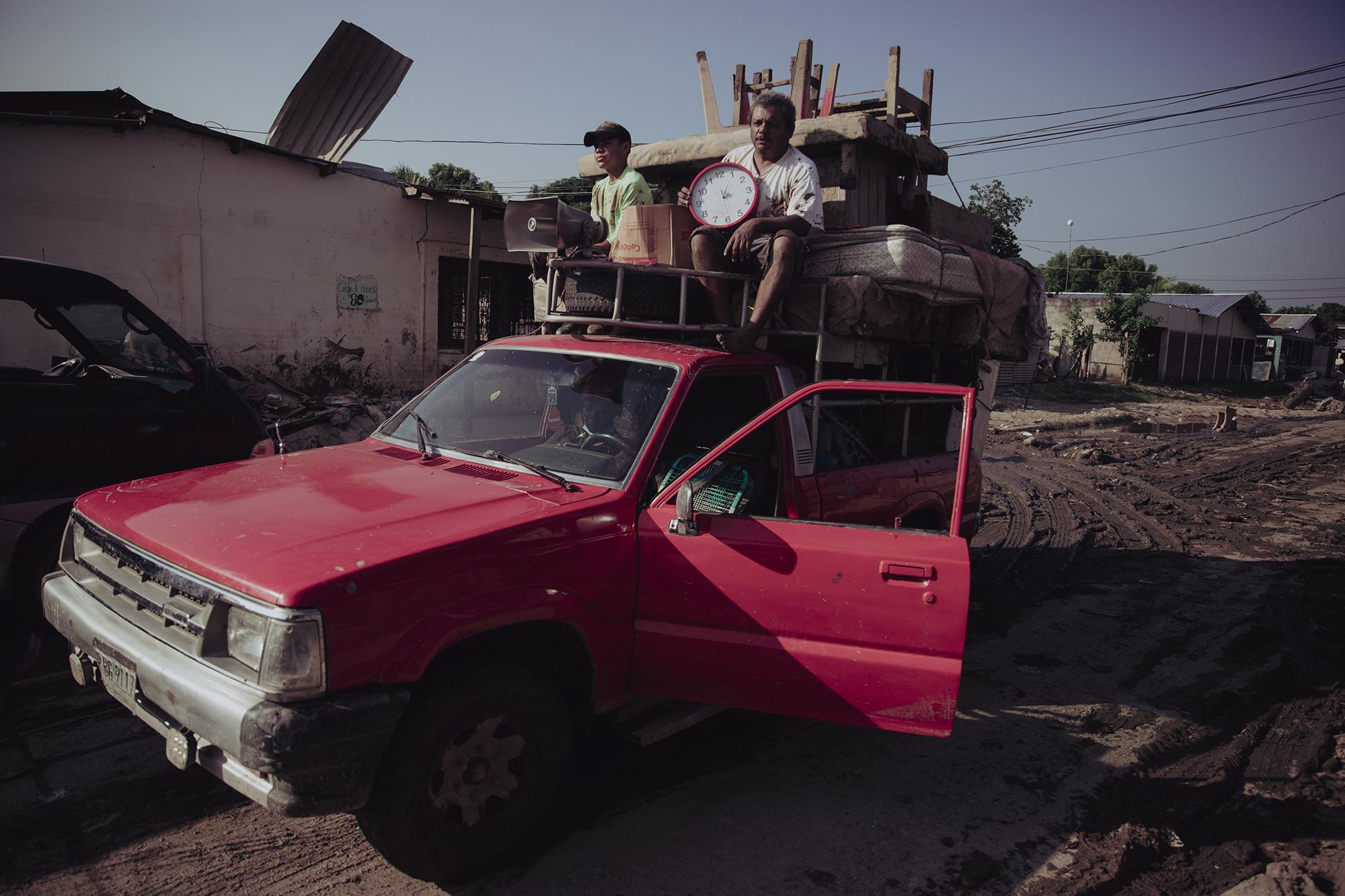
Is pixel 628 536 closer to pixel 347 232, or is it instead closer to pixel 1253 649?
pixel 1253 649

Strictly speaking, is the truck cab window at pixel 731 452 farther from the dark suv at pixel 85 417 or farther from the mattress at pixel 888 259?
the dark suv at pixel 85 417

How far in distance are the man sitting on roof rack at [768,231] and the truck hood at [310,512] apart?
1584 mm

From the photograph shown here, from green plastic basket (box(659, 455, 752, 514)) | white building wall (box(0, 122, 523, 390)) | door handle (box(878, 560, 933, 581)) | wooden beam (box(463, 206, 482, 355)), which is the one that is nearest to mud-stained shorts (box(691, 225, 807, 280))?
green plastic basket (box(659, 455, 752, 514))

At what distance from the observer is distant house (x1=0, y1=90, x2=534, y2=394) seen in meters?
8.95

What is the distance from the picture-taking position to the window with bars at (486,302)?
41.8ft

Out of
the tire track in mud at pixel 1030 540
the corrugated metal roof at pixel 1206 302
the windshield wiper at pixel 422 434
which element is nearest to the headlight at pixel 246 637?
the windshield wiper at pixel 422 434

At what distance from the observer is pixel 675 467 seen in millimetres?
3441

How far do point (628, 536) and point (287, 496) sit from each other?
1.26 m

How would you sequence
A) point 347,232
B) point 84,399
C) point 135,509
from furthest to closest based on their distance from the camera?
point 347,232
point 84,399
point 135,509

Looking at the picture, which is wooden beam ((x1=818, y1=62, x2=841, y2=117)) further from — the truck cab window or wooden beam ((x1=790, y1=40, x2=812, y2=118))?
the truck cab window

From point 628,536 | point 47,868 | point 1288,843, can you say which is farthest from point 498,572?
point 1288,843

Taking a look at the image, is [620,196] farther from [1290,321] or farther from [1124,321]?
[1290,321]

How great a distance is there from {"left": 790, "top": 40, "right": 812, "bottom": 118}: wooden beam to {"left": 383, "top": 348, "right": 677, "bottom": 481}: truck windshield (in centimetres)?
425

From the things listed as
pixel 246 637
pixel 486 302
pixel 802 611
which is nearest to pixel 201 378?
pixel 246 637
